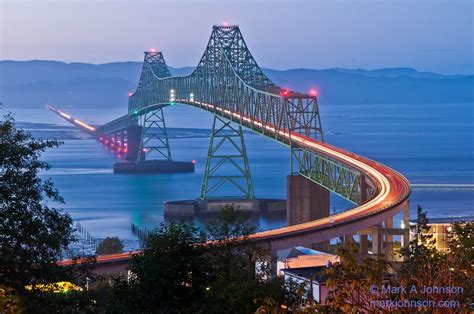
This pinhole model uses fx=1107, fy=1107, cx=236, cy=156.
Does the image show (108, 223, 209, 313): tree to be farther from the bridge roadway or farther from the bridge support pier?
the bridge support pier

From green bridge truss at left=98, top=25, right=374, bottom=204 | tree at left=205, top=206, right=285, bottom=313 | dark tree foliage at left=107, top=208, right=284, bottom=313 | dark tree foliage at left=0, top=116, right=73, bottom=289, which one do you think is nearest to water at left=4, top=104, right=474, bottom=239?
green bridge truss at left=98, top=25, right=374, bottom=204

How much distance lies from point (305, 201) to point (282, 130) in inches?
290

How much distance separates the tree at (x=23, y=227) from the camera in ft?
41.9

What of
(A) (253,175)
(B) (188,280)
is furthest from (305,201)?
(A) (253,175)

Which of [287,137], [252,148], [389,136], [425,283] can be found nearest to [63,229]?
[425,283]

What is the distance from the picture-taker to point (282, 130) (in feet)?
183

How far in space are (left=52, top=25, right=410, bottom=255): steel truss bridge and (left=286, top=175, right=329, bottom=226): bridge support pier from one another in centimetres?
78

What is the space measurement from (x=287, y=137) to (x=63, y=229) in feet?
135

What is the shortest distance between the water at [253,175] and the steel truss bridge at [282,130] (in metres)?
5.24

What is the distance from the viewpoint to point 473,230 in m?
22.5

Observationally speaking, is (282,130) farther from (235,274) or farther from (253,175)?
(235,274)

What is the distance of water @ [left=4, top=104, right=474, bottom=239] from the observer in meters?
64.5

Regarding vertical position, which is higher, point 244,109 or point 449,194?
point 244,109

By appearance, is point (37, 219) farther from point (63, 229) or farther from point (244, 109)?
point (244, 109)
